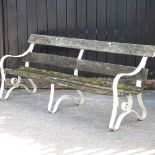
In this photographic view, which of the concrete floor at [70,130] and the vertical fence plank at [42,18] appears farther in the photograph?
the vertical fence plank at [42,18]

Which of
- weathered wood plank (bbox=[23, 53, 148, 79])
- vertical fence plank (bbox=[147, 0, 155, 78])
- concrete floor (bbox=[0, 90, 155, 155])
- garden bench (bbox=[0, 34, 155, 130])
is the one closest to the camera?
concrete floor (bbox=[0, 90, 155, 155])

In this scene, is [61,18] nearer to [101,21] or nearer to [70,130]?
[101,21]

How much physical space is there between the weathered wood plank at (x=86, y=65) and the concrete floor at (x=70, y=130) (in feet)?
2.00

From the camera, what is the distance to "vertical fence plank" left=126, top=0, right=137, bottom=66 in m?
8.35

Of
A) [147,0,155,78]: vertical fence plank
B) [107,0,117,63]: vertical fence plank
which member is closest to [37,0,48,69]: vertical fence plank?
[107,0,117,63]: vertical fence plank

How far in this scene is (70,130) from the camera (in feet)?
19.7

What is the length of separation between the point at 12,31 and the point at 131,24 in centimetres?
210

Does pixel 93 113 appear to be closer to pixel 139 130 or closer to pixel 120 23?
pixel 139 130

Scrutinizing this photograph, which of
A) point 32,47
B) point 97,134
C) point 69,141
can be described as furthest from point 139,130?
point 32,47

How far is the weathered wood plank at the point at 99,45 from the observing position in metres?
6.38

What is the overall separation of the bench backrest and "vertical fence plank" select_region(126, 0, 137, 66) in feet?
4.85

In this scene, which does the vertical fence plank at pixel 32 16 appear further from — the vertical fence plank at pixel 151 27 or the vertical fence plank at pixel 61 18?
the vertical fence plank at pixel 151 27

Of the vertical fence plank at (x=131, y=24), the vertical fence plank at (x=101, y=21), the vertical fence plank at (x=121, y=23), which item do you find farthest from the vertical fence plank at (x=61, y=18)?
the vertical fence plank at (x=131, y=24)

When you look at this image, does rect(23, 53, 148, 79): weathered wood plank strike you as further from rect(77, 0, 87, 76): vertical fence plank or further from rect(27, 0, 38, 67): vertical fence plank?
rect(77, 0, 87, 76): vertical fence plank
